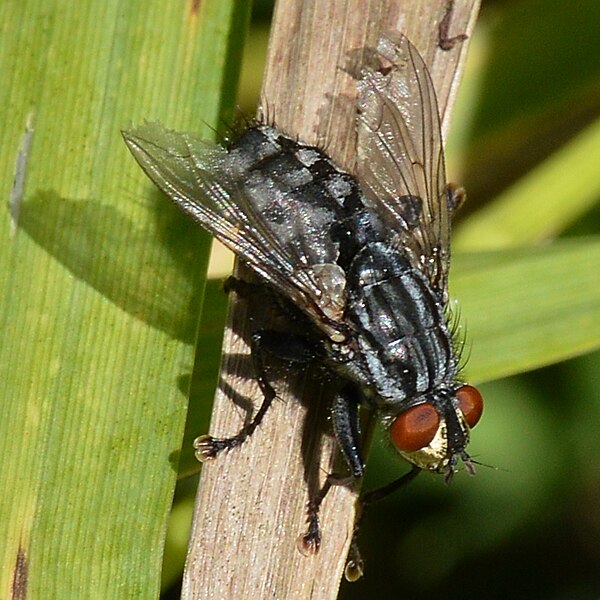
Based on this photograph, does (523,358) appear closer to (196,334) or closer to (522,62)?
(196,334)

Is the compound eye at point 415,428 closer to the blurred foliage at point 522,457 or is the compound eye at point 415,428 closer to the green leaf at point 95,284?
the green leaf at point 95,284

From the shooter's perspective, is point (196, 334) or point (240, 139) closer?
point (196, 334)

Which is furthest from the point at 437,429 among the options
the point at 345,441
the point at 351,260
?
the point at 351,260

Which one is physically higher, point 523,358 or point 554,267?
point 554,267

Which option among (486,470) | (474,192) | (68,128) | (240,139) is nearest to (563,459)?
(486,470)

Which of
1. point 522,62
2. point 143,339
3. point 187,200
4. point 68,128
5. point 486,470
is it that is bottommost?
point 486,470

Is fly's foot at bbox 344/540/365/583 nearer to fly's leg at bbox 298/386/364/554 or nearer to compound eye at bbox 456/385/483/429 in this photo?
fly's leg at bbox 298/386/364/554

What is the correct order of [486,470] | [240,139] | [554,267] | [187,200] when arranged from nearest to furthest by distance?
[187,200], [240,139], [554,267], [486,470]

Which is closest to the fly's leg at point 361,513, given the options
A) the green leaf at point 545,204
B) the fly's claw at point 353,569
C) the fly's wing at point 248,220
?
the fly's claw at point 353,569
